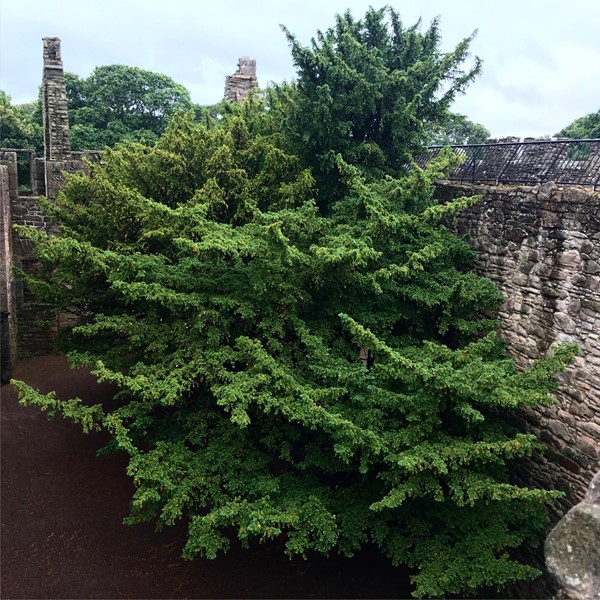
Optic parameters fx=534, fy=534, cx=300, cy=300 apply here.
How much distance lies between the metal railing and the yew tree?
3.42ft

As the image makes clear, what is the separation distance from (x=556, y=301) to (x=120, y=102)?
1001 inches

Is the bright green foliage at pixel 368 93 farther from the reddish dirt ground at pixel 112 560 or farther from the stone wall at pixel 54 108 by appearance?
the stone wall at pixel 54 108

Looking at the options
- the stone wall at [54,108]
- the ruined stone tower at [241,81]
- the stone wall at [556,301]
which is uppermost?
the ruined stone tower at [241,81]

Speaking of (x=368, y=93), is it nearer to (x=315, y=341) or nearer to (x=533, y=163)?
(x=533, y=163)

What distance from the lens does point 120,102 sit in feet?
86.4

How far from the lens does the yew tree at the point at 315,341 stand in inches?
200

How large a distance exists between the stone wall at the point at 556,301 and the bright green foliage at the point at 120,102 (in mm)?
21320

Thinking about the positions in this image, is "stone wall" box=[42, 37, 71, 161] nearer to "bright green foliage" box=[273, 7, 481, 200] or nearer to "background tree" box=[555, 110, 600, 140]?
"bright green foliage" box=[273, 7, 481, 200]

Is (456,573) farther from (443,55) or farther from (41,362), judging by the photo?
(41,362)

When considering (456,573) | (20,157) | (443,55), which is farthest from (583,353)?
(20,157)

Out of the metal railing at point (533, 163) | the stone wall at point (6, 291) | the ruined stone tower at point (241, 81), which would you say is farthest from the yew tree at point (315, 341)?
the ruined stone tower at point (241, 81)

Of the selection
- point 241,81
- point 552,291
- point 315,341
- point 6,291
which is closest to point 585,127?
point 241,81

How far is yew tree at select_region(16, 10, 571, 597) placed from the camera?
200 inches

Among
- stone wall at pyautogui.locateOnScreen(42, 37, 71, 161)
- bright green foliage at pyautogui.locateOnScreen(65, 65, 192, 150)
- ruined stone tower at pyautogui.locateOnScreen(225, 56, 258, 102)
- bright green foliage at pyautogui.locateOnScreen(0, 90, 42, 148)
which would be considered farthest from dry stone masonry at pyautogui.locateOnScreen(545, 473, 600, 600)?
bright green foliage at pyautogui.locateOnScreen(0, 90, 42, 148)
